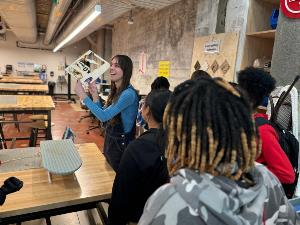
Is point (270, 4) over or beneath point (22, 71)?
over

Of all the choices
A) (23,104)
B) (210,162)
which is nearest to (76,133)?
(23,104)

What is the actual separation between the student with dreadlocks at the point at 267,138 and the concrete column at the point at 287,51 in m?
0.74

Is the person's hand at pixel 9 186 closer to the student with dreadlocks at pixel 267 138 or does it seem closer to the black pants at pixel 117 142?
the black pants at pixel 117 142

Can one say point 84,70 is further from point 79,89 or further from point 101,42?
point 101,42

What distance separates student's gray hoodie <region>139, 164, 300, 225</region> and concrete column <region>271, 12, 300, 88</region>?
168 centimetres

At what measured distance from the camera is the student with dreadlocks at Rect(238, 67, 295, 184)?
139cm

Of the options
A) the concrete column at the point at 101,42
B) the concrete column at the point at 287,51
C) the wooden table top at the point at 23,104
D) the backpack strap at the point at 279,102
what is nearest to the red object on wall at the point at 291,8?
the concrete column at the point at 287,51

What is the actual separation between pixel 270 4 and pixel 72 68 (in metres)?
2.39

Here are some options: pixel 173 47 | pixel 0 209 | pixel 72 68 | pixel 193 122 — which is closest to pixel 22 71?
pixel 173 47

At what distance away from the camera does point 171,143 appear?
0.72 meters

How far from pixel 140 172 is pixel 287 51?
1667mm

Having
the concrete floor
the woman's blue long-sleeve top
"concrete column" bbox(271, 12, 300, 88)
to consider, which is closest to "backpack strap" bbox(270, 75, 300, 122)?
"concrete column" bbox(271, 12, 300, 88)

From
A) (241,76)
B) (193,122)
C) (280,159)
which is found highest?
(241,76)

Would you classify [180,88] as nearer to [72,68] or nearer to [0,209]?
[0,209]
